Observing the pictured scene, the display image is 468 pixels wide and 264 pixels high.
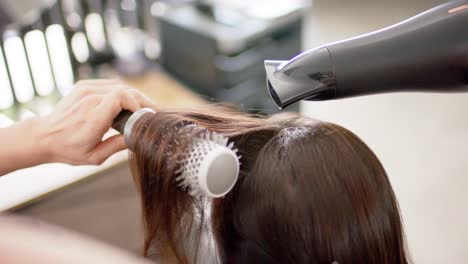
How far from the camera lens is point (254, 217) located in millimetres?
679

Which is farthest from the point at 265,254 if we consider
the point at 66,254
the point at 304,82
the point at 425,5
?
the point at 425,5

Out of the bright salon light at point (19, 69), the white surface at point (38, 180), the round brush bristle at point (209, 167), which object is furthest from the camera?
the bright salon light at point (19, 69)

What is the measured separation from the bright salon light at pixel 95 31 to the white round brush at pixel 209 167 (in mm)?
1105

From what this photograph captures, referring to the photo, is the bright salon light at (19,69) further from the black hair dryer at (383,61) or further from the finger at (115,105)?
the black hair dryer at (383,61)

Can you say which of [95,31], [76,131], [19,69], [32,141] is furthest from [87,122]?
[95,31]

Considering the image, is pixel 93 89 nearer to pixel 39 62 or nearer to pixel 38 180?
pixel 38 180

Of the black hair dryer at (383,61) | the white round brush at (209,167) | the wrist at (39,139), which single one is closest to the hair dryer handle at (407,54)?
the black hair dryer at (383,61)

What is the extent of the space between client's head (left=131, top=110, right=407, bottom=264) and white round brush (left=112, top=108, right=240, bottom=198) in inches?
1.0

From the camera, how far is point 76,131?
0.81 m

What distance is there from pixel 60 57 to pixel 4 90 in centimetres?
18

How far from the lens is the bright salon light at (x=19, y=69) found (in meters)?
1.41

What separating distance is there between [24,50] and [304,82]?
1.06m

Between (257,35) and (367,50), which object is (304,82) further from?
(257,35)

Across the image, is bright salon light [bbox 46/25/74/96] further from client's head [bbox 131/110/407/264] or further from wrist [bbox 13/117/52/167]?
client's head [bbox 131/110/407/264]
